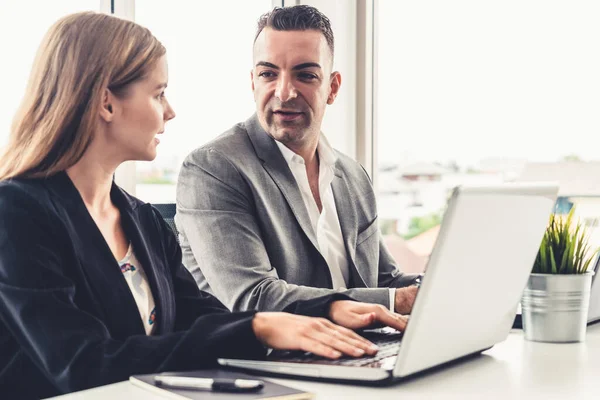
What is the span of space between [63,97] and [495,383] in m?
0.92

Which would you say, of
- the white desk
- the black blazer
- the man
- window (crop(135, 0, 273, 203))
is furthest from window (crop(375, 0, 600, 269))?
the black blazer

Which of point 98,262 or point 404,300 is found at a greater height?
point 98,262

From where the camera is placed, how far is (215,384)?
3.32 ft

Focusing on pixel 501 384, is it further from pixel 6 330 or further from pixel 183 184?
pixel 183 184

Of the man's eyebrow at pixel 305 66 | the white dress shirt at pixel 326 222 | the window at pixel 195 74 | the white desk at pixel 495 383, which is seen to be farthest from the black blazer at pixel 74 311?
the window at pixel 195 74

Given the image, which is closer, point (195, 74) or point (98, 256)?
point (98, 256)

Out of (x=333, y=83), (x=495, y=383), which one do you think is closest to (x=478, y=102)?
(x=333, y=83)

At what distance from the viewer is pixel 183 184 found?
2.14 metres

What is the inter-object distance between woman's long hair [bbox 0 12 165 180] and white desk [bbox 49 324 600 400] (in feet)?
1.74

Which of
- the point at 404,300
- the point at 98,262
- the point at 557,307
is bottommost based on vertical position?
the point at 404,300

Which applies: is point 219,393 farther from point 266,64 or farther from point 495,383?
point 266,64

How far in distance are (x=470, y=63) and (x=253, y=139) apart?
4.57 ft

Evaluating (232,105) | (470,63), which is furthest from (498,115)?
(232,105)

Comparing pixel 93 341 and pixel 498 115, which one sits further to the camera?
pixel 498 115
